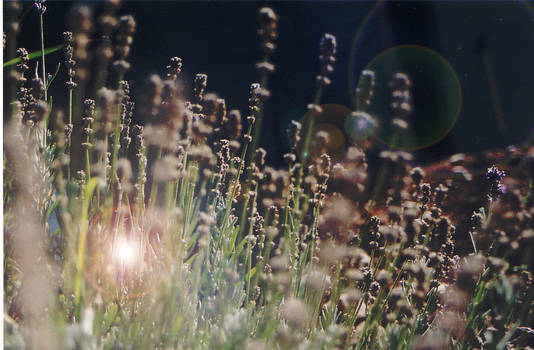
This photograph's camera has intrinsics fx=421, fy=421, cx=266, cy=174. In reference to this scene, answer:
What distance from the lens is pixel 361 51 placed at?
10.0ft

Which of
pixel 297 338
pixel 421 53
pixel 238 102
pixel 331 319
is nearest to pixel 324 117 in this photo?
pixel 238 102

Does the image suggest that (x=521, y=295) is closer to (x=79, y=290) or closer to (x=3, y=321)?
(x=79, y=290)

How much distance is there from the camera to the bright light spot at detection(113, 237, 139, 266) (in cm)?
114

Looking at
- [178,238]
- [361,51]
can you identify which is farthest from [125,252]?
[361,51]

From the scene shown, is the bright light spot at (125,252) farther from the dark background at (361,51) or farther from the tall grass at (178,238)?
the dark background at (361,51)

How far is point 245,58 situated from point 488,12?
1771 millimetres

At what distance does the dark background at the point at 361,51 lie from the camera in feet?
9.77

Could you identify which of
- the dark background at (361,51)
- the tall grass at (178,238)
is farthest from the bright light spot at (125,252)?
the dark background at (361,51)

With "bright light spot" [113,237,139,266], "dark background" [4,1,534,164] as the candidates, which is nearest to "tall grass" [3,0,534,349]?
"bright light spot" [113,237,139,266]

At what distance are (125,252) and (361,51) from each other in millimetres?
2426

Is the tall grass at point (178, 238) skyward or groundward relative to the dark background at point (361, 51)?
groundward

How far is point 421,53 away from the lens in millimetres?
3086

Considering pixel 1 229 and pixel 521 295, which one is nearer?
pixel 1 229

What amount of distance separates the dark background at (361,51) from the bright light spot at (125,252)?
1.88 m
